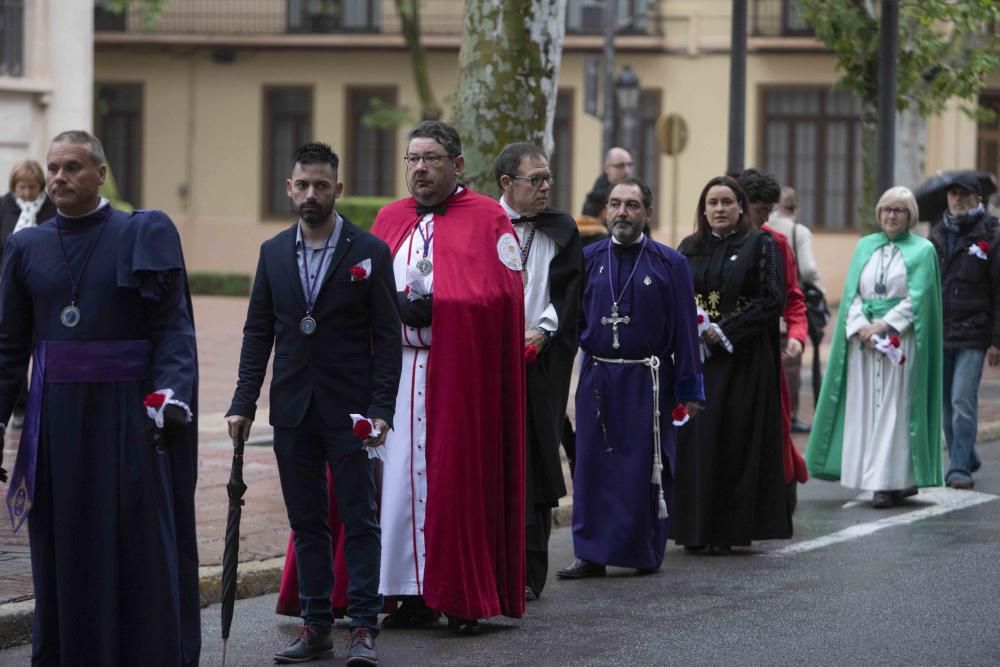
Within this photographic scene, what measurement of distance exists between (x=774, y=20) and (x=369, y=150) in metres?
8.12

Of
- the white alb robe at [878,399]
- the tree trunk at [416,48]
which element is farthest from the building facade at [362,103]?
the white alb robe at [878,399]

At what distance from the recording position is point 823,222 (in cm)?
3522

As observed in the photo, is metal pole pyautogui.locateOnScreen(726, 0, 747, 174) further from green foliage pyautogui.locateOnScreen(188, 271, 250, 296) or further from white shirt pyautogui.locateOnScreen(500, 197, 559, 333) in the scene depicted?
green foliage pyautogui.locateOnScreen(188, 271, 250, 296)

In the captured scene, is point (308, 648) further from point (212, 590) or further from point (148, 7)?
point (148, 7)

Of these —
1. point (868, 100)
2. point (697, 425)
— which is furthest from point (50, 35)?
point (697, 425)

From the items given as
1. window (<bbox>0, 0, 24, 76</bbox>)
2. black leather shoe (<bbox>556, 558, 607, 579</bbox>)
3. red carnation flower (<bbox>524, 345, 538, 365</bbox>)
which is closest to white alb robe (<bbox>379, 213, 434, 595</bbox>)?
red carnation flower (<bbox>524, 345, 538, 365</bbox>)

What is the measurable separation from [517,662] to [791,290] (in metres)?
3.83

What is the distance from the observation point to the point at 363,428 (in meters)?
7.07

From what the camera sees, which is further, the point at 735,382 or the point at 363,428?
the point at 735,382

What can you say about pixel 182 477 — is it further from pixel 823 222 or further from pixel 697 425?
pixel 823 222

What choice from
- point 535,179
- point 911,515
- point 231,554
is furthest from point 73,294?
point 911,515

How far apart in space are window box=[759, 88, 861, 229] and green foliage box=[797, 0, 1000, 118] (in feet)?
48.8

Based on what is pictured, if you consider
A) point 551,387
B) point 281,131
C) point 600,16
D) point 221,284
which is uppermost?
point 600,16

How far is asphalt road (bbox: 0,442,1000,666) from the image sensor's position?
24.8 ft
